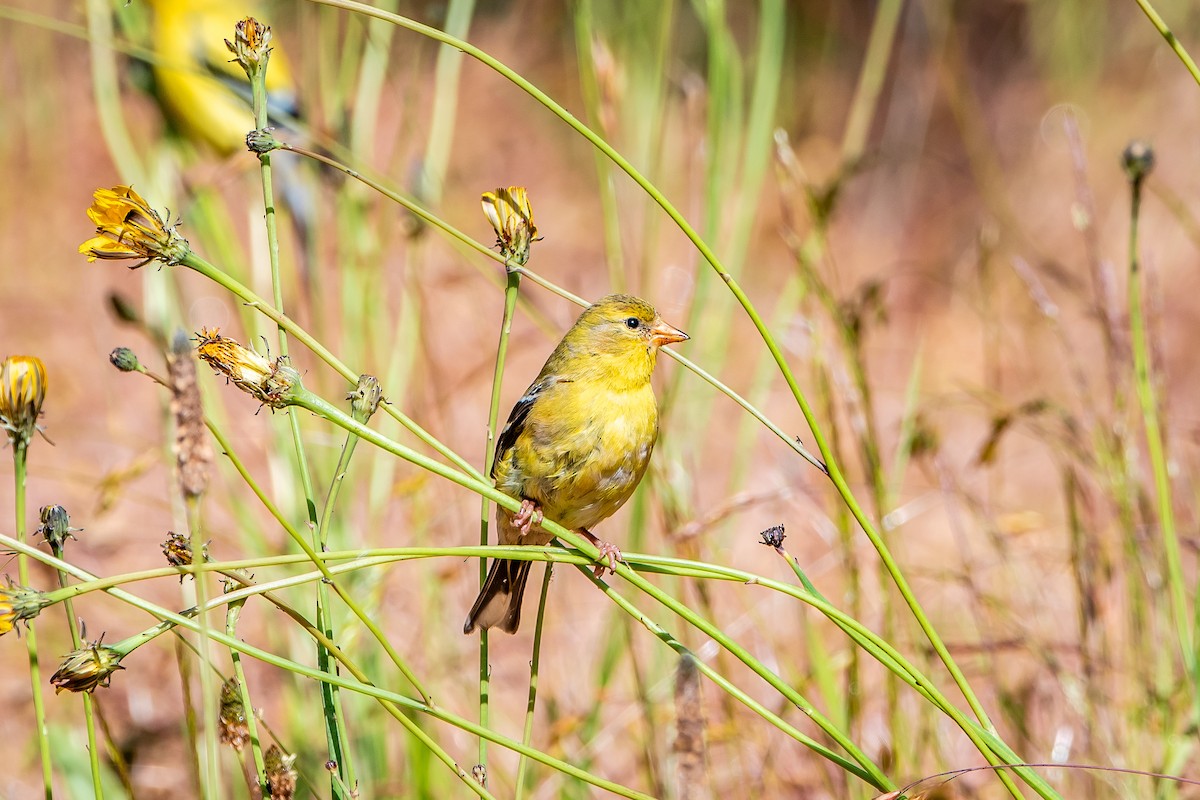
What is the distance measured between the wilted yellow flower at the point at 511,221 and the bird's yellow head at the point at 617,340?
0.67 m

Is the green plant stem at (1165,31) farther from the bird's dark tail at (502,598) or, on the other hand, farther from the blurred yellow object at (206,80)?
the blurred yellow object at (206,80)

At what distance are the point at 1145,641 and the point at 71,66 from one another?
6.49 m

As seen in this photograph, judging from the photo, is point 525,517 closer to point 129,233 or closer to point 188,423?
point 129,233

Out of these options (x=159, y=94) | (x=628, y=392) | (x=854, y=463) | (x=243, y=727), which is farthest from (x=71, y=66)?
(x=243, y=727)

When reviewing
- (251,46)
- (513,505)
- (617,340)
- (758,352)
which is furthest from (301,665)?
(758,352)

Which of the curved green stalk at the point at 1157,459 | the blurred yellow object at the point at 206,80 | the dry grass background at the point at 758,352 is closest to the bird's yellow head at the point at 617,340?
the dry grass background at the point at 758,352

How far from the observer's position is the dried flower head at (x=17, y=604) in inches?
36.5

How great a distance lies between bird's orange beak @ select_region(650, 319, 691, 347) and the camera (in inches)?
77.3

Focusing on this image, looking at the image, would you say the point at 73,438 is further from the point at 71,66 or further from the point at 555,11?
the point at 555,11

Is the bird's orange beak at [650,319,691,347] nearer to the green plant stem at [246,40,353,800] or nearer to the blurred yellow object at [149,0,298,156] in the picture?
the green plant stem at [246,40,353,800]

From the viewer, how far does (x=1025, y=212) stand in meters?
5.67

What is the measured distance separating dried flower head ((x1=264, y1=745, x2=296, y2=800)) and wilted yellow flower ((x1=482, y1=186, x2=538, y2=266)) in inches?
22.3

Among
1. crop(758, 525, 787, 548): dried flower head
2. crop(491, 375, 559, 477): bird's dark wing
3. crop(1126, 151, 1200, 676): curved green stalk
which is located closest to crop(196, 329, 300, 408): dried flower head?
crop(758, 525, 787, 548): dried flower head

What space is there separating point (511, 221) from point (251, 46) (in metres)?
0.32
